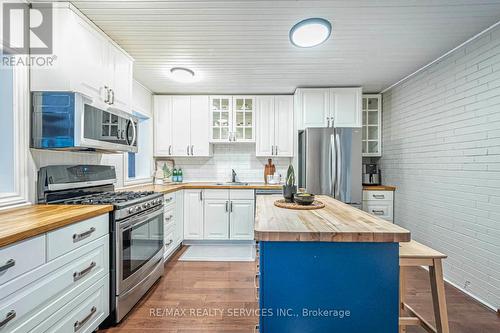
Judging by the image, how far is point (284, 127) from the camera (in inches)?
159

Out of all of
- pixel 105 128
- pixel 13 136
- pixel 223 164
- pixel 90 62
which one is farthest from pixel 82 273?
pixel 223 164

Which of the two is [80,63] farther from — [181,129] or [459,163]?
[459,163]

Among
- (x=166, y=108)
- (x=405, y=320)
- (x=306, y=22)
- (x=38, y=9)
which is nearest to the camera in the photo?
(x=405, y=320)

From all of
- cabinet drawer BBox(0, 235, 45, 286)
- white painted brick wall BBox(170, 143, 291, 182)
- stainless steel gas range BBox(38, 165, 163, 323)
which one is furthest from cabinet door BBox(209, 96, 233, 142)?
cabinet drawer BBox(0, 235, 45, 286)

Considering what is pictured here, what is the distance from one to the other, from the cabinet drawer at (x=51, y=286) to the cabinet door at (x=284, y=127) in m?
2.83

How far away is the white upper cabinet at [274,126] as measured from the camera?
4.03 meters

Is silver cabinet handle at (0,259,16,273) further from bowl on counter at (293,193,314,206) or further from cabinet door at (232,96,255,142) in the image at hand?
cabinet door at (232,96,255,142)

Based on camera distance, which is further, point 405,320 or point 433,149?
point 433,149

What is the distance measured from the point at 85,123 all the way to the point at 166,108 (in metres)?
2.28

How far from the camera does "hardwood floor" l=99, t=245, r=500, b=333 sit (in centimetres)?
189

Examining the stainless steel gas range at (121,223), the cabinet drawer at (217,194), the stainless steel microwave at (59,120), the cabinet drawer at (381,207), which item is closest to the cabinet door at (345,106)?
the cabinet drawer at (381,207)

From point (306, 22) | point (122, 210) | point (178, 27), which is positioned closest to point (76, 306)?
point (122, 210)

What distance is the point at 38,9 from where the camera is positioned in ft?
5.98

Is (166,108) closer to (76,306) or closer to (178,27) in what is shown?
(178,27)
